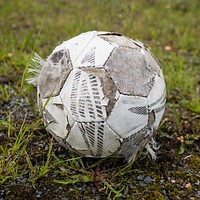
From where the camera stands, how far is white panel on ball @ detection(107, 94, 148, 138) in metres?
1.97

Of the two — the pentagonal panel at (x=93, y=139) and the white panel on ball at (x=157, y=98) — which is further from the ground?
the white panel on ball at (x=157, y=98)

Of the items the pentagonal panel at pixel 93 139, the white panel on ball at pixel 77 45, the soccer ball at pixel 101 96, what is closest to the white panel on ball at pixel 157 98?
the soccer ball at pixel 101 96

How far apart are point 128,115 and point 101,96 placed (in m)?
0.15

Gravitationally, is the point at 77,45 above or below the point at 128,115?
above

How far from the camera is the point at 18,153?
2203mm

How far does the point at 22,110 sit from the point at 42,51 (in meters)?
0.94

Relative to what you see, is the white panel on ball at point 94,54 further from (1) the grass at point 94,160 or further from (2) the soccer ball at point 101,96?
(1) the grass at point 94,160

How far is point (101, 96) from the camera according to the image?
1967mm

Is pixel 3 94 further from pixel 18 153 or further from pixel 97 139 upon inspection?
pixel 97 139

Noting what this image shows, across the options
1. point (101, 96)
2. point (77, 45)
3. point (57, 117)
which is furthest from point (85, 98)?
point (77, 45)

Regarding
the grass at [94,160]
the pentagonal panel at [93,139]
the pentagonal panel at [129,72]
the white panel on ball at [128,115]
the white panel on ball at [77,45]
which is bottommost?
the grass at [94,160]

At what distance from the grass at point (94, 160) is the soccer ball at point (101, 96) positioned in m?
0.11

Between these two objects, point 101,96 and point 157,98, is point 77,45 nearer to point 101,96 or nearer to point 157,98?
point 101,96

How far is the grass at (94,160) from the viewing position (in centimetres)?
211
